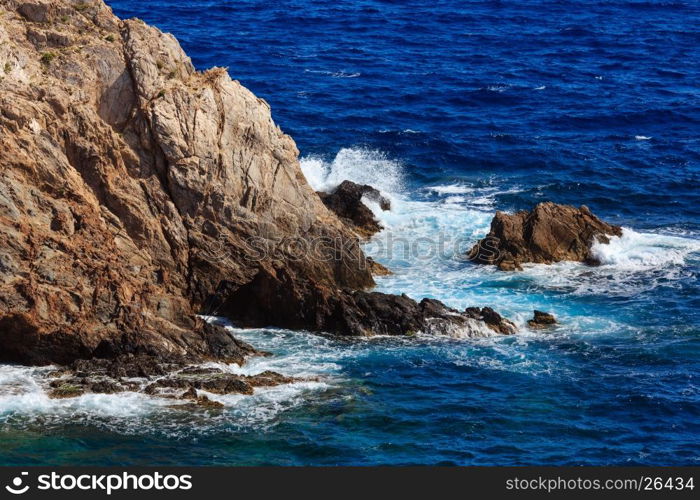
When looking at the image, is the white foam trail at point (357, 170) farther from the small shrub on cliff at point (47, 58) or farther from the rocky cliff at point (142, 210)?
the small shrub on cliff at point (47, 58)

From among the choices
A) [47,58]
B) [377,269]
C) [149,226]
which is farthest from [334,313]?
[47,58]

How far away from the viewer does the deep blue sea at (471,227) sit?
158 ft

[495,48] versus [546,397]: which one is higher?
[495,48]

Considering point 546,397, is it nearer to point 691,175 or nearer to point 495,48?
point 691,175

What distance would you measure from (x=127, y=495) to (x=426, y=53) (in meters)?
78.8

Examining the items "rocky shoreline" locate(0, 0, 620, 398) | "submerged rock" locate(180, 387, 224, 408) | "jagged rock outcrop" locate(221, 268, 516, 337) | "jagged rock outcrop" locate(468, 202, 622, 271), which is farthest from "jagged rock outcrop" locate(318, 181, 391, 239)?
"submerged rock" locate(180, 387, 224, 408)

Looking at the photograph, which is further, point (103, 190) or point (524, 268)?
point (524, 268)

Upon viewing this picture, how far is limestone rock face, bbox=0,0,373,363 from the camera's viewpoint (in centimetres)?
5359

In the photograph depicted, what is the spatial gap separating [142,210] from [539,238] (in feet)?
82.1

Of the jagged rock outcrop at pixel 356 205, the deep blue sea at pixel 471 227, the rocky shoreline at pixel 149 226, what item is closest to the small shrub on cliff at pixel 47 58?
the rocky shoreline at pixel 149 226

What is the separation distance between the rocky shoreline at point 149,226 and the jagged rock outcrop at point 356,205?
6.10 meters

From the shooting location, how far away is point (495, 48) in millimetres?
113125

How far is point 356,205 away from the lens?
7494 centimetres

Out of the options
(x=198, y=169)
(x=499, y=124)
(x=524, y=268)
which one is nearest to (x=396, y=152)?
(x=499, y=124)
